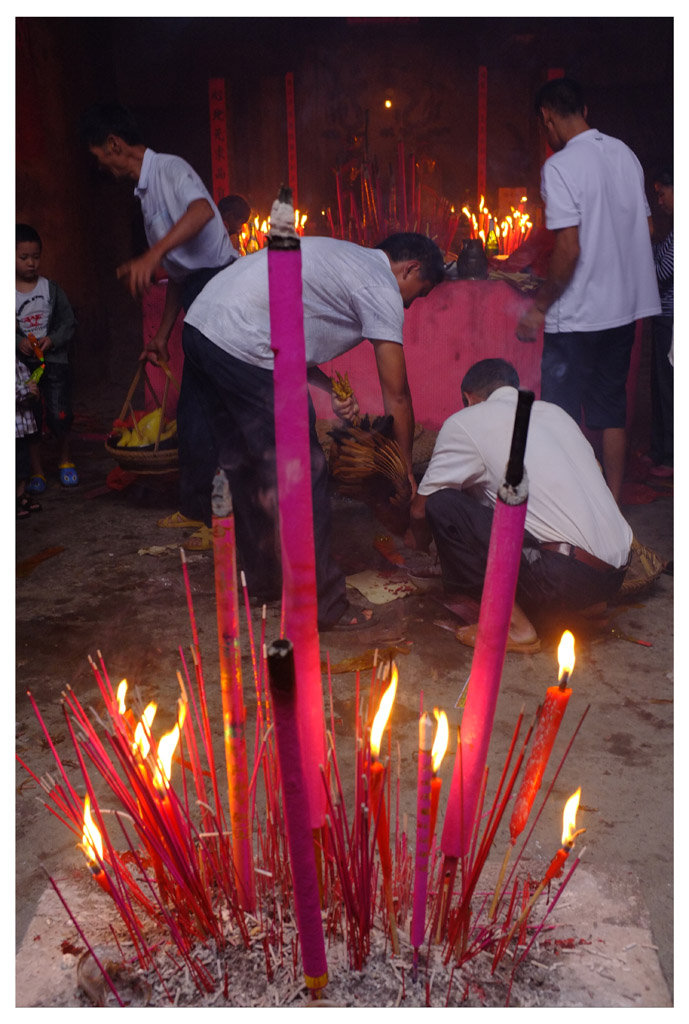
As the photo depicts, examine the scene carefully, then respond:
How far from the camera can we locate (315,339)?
115 inches

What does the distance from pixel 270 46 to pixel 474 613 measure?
788 centimetres

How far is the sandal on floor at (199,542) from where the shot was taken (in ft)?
12.6

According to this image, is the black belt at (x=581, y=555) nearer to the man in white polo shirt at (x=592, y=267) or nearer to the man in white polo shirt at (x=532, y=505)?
the man in white polo shirt at (x=532, y=505)

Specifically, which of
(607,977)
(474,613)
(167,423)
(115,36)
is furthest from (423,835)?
(115,36)

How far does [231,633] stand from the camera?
2.51 feet

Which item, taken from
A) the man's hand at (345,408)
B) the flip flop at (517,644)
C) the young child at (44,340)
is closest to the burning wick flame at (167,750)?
the flip flop at (517,644)

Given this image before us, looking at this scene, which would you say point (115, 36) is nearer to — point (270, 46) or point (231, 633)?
point (270, 46)

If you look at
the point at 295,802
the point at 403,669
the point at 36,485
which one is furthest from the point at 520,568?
the point at 36,485

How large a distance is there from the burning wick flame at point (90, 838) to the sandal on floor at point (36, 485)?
4177 millimetres

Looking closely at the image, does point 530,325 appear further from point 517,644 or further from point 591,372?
point 517,644

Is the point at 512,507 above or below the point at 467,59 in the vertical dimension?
below

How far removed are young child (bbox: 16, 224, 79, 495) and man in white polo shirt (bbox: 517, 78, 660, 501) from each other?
106 inches

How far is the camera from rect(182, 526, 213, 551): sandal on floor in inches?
152

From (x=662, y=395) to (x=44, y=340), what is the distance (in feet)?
11.7
